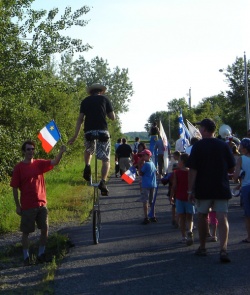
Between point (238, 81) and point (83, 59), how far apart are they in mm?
47093

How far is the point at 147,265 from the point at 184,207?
2.23 m

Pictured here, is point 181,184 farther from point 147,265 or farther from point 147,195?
point 147,195

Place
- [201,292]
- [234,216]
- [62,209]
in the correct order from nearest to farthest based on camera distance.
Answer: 1. [201,292]
2. [234,216]
3. [62,209]

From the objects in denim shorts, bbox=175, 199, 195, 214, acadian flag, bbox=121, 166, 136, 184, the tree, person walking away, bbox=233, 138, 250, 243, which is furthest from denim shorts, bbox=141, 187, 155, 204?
the tree

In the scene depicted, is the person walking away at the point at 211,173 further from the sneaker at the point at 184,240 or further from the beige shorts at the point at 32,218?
the beige shorts at the point at 32,218

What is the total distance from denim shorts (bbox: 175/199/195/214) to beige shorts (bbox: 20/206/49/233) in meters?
2.38

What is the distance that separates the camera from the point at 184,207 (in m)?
11.4

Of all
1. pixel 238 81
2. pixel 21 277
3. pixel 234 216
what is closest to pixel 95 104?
pixel 21 277

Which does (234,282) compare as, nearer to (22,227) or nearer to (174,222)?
(22,227)

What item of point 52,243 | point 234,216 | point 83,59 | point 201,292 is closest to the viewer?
point 201,292

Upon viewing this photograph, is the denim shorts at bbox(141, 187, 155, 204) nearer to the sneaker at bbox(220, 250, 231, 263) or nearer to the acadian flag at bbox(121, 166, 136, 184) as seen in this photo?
the acadian flag at bbox(121, 166, 136, 184)

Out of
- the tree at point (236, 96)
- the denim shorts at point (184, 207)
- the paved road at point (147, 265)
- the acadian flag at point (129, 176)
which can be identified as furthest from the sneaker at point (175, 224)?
the tree at point (236, 96)

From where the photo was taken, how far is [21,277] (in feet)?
30.0

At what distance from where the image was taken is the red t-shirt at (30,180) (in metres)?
10.3
